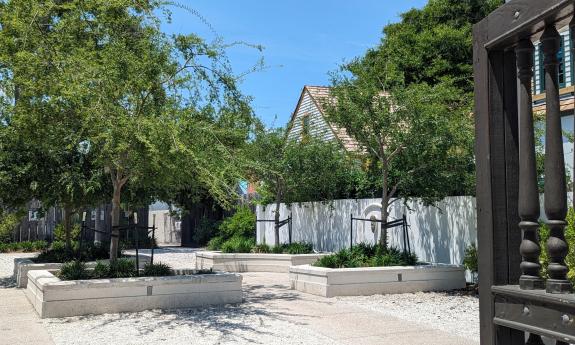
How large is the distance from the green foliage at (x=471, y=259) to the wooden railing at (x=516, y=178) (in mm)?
9550

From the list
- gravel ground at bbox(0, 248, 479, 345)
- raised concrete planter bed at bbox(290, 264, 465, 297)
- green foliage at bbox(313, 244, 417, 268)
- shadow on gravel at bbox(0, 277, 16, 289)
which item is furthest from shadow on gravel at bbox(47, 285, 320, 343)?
shadow on gravel at bbox(0, 277, 16, 289)

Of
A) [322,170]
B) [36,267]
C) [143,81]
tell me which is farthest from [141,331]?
[322,170]

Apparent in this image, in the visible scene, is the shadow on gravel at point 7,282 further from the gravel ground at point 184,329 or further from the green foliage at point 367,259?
the green foliage at point 367,259

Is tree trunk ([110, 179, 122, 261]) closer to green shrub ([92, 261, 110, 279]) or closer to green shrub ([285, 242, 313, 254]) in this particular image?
green shrub ([92, 261, 110, 279])

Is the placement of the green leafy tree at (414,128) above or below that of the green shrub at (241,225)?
above

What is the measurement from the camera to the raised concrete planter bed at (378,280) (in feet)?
37.0

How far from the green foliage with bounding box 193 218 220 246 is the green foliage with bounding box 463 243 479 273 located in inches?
680

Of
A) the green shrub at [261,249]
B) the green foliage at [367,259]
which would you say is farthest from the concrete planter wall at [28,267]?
the green shrub at [261,249]

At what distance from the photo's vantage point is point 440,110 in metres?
11.4

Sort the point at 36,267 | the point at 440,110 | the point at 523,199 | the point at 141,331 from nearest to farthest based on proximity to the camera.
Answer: the point at 523,199, the point at 141,331, the point at 440,110, the point at 36,267

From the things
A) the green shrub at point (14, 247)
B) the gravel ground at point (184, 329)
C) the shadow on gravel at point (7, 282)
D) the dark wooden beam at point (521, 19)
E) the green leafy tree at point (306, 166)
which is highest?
the green leafy tree at point (306, 166)

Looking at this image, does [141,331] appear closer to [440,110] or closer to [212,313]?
[212,313]

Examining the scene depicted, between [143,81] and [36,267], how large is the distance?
5625 millimetres

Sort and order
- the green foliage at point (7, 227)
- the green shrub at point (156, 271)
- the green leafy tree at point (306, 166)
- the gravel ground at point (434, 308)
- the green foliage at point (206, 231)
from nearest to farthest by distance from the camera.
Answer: the gravel ground at point (434, 308)
the green shrub at point (156, 271)
the green leafy tree at point (306, 166)
the green foliage at point (7, 227)
the green foliage at point (206, 231)
